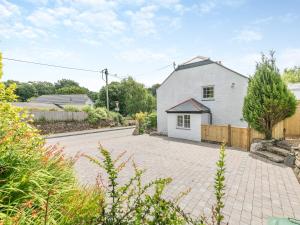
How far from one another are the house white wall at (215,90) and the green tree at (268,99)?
2778 millimetres

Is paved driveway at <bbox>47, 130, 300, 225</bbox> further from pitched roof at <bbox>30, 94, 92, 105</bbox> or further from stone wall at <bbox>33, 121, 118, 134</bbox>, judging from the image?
pitched roof at <bbox>30, 94, 92, 105</bbox>

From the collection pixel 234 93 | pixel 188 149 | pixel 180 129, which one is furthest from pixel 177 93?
pixel 188 149

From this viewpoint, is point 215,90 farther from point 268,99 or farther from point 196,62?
point 268,99

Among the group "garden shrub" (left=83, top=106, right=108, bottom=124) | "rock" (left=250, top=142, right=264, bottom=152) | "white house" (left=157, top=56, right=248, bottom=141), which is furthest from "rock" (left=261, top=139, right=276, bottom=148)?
"garden shrub" (left=83, top=106, right=108, bottom=124)

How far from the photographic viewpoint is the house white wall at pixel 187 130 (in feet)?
48.7

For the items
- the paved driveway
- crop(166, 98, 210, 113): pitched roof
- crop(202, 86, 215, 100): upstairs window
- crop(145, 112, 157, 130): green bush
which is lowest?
the paved driveway

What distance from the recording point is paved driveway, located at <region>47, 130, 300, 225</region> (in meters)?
4.89

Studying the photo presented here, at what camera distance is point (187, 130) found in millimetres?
15602

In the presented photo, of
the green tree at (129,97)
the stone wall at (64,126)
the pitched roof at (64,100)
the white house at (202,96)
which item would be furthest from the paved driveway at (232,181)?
the pitched roof at (64,100)

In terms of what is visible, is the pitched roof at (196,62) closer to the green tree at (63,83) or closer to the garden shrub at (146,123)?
the garden shrub at (146,123)

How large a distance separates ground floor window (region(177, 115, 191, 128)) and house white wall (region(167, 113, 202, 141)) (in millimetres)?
278

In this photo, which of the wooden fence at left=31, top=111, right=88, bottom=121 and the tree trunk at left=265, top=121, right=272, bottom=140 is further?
the wooden fence at left=31, top=111, right=88, bottom=121

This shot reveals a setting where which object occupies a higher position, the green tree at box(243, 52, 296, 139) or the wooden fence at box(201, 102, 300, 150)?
the green tree at box(243, 52, 296, 139)

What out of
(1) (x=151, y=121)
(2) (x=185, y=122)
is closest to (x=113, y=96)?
(1) (x=151, y=121)
